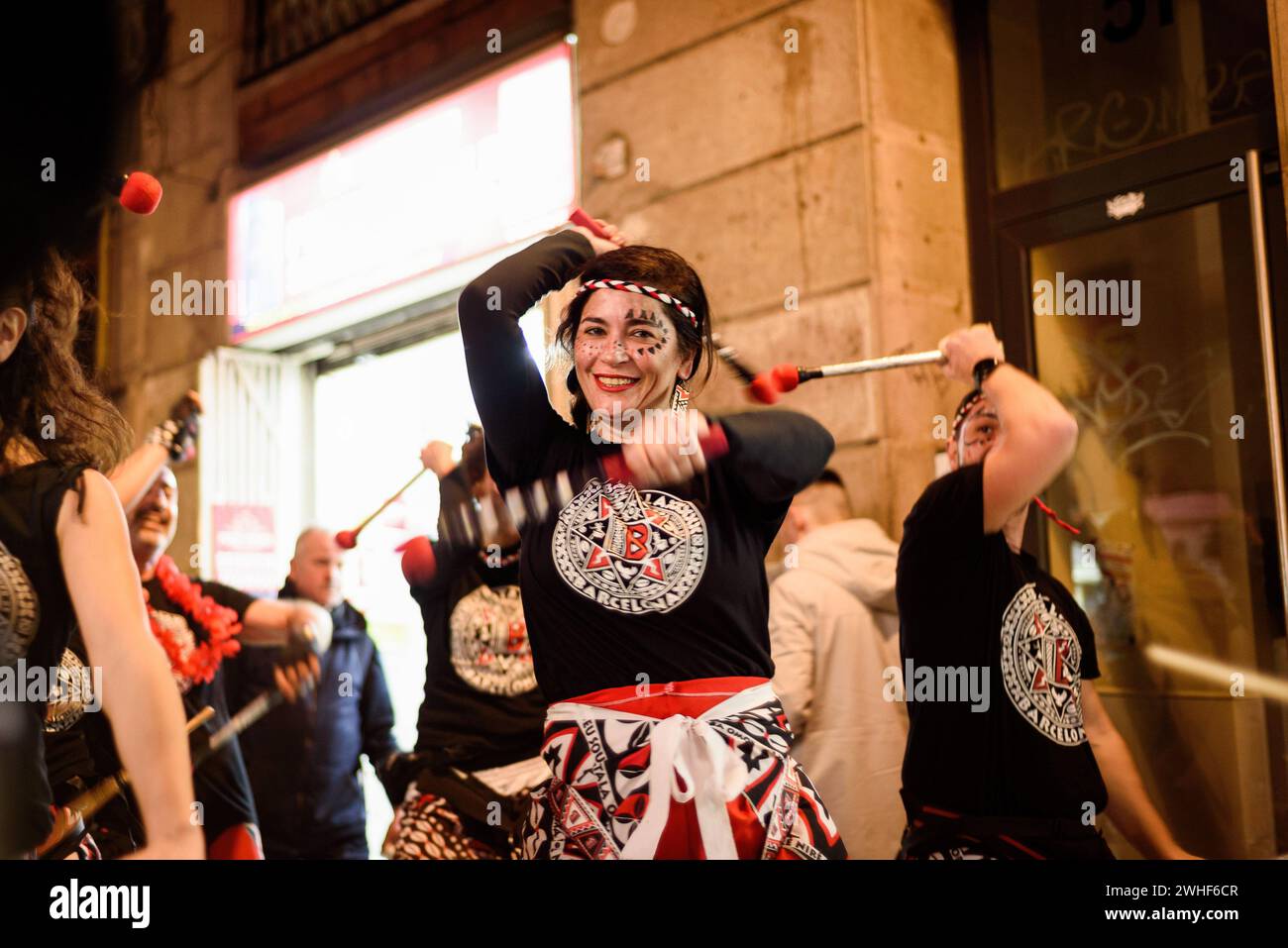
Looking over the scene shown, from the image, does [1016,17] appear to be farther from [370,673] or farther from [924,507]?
[370,673]

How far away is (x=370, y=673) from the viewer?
3281 mm

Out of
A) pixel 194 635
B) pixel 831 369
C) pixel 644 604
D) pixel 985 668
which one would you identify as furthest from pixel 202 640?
pixel 985 668

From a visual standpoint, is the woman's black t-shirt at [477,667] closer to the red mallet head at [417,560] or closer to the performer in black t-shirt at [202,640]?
the red mallet head at [417,560]

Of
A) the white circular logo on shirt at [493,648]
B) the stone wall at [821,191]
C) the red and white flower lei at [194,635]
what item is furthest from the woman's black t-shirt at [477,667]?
the stone wall at [821,191]

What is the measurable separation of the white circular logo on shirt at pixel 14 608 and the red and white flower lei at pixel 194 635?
617mm

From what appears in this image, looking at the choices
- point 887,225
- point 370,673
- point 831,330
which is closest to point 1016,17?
point 887,225

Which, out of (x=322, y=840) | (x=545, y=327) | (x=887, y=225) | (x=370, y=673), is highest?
(x=887, y=225)

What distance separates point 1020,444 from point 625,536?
729 mm

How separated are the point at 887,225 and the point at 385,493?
5.70ft

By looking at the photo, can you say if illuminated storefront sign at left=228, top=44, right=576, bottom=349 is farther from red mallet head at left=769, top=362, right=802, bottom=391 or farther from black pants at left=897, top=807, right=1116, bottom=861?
black pants at left=897, top=807, right=1116, bottom=861

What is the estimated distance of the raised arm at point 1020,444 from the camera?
1.95 m
